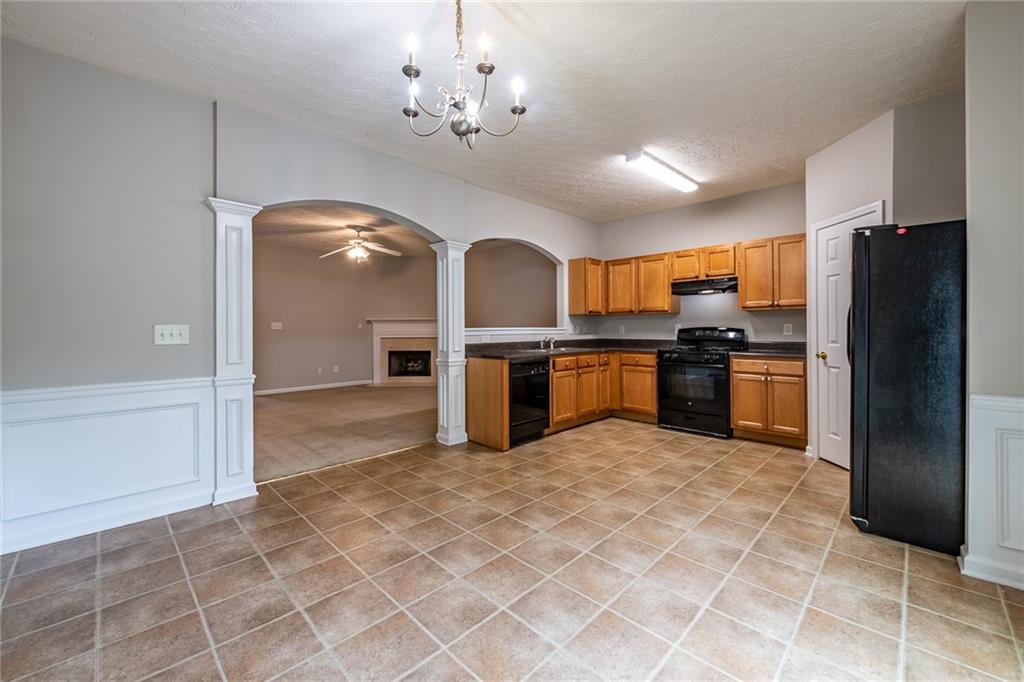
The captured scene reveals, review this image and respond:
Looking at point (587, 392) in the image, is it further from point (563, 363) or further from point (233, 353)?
point (233, 353)

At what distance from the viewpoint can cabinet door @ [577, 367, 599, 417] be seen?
4.93m

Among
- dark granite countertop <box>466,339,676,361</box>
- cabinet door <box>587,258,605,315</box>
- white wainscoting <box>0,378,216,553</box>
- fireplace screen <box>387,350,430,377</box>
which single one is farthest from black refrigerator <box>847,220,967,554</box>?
fireplace screen <box>387,350,430,377</box>

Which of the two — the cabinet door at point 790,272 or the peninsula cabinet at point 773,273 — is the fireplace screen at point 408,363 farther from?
the cabinet door at point 790,272

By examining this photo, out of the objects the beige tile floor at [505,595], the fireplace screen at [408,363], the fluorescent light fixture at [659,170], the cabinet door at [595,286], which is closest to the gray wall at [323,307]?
the fireplace screen at [408,363]

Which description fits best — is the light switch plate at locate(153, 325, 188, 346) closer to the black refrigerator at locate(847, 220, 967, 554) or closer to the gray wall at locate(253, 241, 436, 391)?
the black refrigerator at locate(847, 220, 967, 554)

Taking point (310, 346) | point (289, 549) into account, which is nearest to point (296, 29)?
point (289, 549)

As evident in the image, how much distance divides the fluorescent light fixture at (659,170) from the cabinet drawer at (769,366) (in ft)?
6.20

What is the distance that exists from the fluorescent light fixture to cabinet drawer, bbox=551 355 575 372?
207 centimetres

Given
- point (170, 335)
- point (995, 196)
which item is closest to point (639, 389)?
point (995, 196)

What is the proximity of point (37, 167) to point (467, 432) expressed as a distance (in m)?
3.59

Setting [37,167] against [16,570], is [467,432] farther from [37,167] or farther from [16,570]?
[37,167]

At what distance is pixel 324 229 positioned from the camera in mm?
6617

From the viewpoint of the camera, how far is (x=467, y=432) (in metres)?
4.43

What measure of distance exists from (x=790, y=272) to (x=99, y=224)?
554 cm
